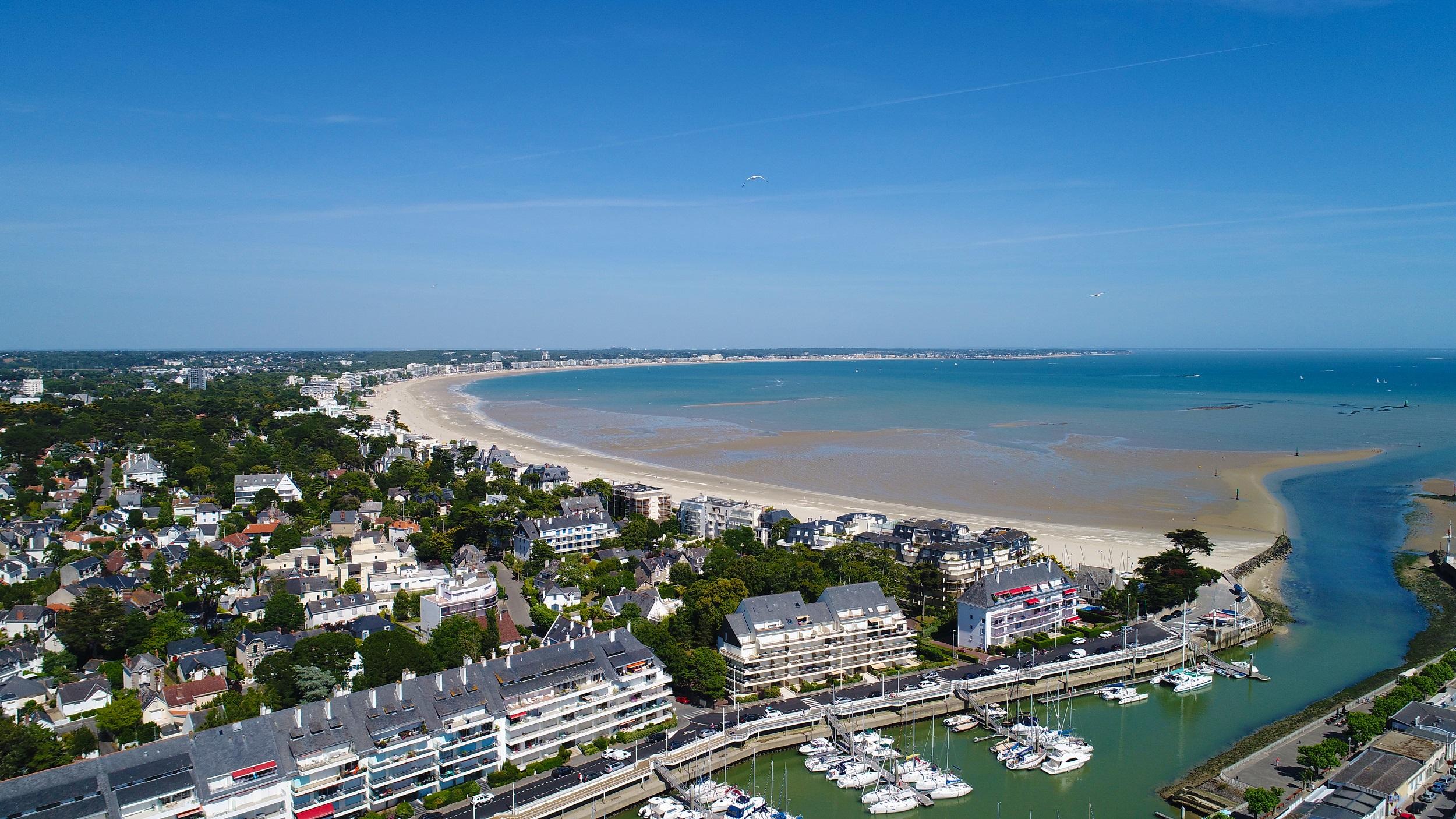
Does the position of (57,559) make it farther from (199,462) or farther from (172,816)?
(172,816)

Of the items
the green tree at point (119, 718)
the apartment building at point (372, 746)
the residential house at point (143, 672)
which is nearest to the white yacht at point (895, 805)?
the apartment building at point (372, 746)

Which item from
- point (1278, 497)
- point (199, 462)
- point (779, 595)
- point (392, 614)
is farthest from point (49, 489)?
point (1278, 497)

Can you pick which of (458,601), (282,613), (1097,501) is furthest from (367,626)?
(1097,501)

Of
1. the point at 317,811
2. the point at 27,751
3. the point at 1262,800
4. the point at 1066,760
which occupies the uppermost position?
the point at 27,751

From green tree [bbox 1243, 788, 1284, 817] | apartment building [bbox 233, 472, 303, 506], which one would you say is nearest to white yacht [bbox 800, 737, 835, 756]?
green tree [bbox 1243, 788, 1284, 817]

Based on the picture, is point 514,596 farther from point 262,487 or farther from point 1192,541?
point 1192,541

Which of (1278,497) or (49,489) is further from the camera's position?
(1278,497)
